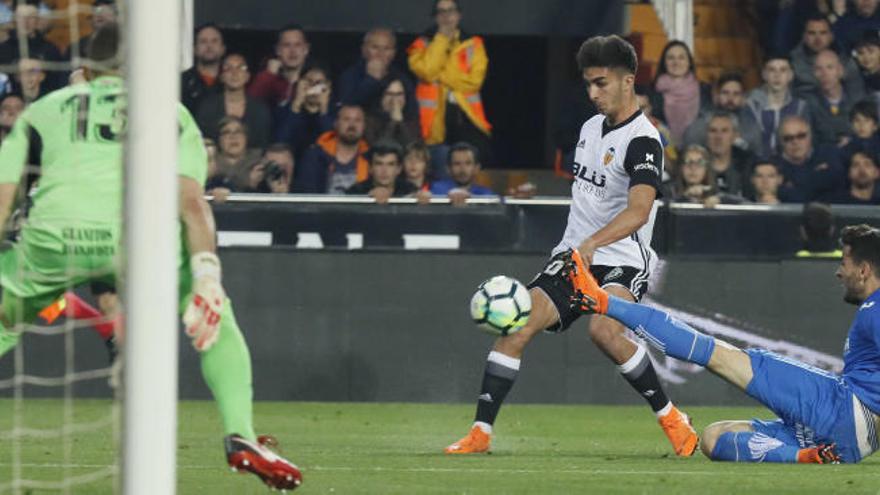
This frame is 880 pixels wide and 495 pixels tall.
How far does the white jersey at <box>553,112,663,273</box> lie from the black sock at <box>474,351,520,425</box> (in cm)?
60

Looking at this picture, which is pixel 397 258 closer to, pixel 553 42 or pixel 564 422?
pixel 564 422

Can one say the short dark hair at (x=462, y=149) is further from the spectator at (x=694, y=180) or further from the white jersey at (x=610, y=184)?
the white jersey at (x=610, y=184)

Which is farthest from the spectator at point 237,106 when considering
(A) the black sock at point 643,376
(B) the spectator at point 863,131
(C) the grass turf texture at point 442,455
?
(A) the black sock at point 643,376

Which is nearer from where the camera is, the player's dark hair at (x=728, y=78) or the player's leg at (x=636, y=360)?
the player's leg at (x=636, y=360)

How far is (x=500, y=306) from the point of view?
34.1 ft

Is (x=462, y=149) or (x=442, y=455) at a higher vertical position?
(x=462, y=149)

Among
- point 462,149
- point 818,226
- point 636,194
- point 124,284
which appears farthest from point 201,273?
point 818,226

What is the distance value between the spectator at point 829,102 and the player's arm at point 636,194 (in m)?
5.62

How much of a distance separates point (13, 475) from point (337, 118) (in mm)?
6970

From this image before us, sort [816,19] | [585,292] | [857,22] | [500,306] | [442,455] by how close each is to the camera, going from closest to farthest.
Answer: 1. [585,292]
2. [500,306]
3. [442,455]
4. [816,19]
5. [857,22]

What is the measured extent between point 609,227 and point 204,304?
3.35 metres

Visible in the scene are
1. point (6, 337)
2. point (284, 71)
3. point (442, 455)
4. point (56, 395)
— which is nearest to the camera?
point (6, 337)

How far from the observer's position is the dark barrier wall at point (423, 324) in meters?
14.7

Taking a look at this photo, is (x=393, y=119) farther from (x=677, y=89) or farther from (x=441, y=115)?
(x=677, y=89)
